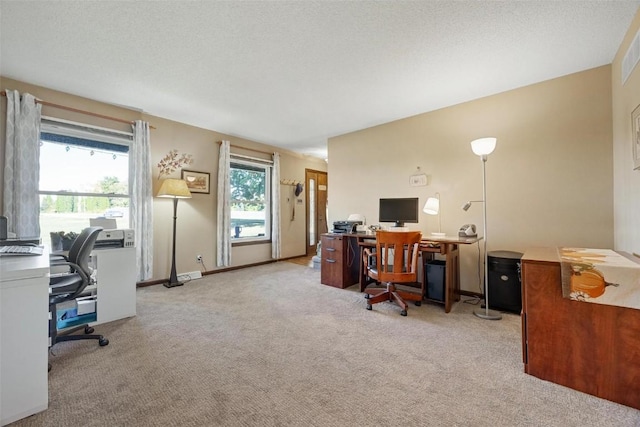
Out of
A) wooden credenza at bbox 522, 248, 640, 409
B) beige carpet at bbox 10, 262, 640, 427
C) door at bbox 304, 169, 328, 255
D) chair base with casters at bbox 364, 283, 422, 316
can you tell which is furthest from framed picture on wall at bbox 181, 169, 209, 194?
wooden credenza at bbox 522, 248, 640, 409

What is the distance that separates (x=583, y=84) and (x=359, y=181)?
9.35 ft

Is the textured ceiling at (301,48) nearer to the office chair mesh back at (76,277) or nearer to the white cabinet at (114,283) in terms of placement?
the office chair mesh back at (76,277)

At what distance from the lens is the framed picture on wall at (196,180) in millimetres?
4191

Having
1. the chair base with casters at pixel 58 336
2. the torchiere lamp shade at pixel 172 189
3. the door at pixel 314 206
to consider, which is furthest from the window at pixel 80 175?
the door at pixel 314 206

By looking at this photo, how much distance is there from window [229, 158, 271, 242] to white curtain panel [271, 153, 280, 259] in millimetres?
118

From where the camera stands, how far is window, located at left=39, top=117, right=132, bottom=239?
3016mm

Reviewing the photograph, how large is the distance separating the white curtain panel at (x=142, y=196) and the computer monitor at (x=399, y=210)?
339cm

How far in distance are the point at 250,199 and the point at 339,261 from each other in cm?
253

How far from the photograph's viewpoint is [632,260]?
1586mm

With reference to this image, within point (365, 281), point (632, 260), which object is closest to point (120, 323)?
point (365, 281)

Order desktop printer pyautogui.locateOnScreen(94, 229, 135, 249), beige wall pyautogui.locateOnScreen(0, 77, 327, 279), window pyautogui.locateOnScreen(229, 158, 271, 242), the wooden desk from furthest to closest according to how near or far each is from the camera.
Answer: window pyautogui.locateOnScreen(229, 158, 271, 242), beige wall pyautogui.locateOnScreen(0, 77, 327, 279), the wooden desk, desktop printer pyautogui.locateOnScreen(94, 229, 135, 249)

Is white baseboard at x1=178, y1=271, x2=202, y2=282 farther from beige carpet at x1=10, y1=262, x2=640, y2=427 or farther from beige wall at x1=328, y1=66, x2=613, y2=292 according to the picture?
beige wall at x1=328, y1=66, x2=613, y2=292

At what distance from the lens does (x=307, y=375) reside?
167 centimetres

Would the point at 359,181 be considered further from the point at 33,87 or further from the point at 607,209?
the point at 33,87
